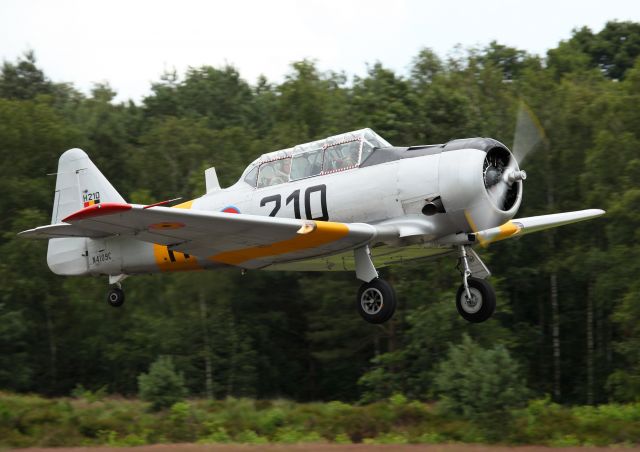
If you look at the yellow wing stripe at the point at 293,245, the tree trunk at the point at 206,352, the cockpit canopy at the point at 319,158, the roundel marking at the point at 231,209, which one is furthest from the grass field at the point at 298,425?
the cockpit canopy at the point at 319,158

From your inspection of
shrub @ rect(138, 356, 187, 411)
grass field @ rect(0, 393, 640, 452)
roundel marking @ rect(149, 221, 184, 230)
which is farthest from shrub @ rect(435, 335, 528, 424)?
roundel marking @ rect(149, 221, 184, 230)

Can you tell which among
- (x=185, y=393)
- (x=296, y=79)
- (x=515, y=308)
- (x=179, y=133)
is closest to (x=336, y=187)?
(x=185, y=393)

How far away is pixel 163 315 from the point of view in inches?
1291

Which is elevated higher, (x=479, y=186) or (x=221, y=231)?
(x=479, y=186)

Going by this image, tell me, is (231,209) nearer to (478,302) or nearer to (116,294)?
(116,294)

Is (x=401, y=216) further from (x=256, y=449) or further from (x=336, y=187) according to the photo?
(x=256, y=449)

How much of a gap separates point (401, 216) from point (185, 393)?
15280mm

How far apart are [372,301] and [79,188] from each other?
6.23m

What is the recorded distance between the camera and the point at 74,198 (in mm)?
17031

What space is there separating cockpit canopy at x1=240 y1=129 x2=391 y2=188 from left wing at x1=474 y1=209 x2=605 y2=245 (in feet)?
6.24

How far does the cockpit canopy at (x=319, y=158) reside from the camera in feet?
45.5

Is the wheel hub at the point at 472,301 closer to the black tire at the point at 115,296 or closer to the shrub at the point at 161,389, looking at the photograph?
the black tire at the point at 115,296

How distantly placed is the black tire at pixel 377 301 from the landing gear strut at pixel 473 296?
1071 millimetres

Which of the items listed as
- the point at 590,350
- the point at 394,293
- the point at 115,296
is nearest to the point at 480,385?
the point at 590,350
